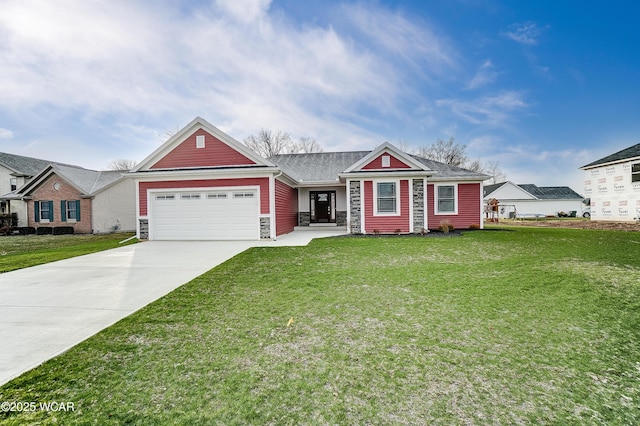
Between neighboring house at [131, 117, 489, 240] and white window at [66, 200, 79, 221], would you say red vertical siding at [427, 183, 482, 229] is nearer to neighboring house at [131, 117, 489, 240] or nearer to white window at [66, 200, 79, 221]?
neighboring house at [131, 117, 489, 240]

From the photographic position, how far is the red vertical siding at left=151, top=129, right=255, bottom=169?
Result: 1285 cm

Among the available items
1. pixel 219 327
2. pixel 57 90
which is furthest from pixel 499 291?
pixel 57 90

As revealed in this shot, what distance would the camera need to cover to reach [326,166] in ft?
62.5

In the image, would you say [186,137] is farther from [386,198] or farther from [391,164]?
[386,198]

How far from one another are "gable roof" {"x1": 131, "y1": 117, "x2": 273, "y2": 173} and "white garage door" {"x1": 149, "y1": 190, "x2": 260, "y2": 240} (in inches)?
53.2

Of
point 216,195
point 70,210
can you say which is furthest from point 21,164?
point 216,195

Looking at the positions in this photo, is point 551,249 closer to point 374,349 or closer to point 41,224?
point 374,349

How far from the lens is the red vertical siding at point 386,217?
13.8 metres

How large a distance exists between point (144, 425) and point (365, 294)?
11.7 feet

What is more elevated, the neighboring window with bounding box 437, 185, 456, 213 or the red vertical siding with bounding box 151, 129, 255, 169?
the red vertical siding with bounding box 151, 129, 255, 169

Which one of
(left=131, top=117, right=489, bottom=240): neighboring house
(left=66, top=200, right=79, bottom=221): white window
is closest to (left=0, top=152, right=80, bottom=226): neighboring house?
(left=66, top=200, right=79, bottom=221): white window

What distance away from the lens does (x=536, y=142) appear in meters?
24.9

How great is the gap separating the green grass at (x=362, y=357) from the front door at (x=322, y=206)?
12.3 meters

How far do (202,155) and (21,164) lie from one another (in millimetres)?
25943
